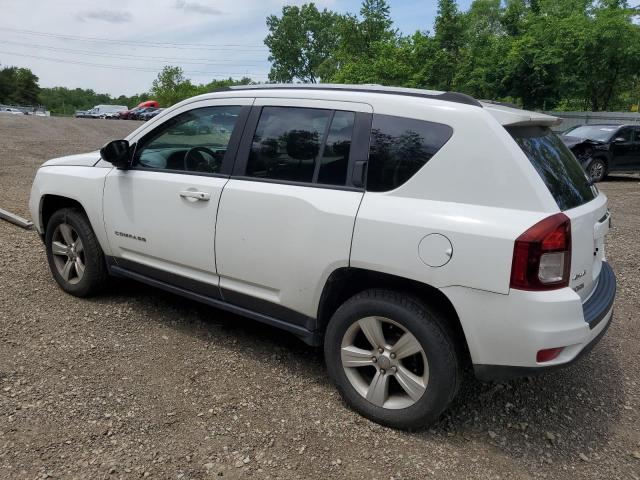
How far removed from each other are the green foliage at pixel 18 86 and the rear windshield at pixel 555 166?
101109 mm

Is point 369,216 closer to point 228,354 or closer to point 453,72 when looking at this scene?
point 228,354

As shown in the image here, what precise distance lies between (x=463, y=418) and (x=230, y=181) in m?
1.98

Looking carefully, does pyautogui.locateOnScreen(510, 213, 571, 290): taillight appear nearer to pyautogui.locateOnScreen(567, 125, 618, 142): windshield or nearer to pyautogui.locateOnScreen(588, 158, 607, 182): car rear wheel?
pyautogui.locateOnScreen(588, 158, 607, 182): car rear wheel

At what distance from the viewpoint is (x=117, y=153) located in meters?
3.91

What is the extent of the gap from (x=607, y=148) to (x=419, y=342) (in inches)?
539

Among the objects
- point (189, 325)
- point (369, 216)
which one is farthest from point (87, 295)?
point (369, 216)

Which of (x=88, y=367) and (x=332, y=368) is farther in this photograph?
(x=88, y=367)

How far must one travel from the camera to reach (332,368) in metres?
3.11

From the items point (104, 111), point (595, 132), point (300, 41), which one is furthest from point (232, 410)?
point (300, 41)

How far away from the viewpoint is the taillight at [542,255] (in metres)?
2.43

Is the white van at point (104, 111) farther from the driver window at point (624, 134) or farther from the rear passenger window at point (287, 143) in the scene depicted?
the rear passenger window at point (287, 143)

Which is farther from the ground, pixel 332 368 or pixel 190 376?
pixel 332 368

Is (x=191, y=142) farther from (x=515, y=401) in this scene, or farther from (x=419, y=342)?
(x=515, y=401)

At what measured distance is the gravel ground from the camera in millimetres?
2686
